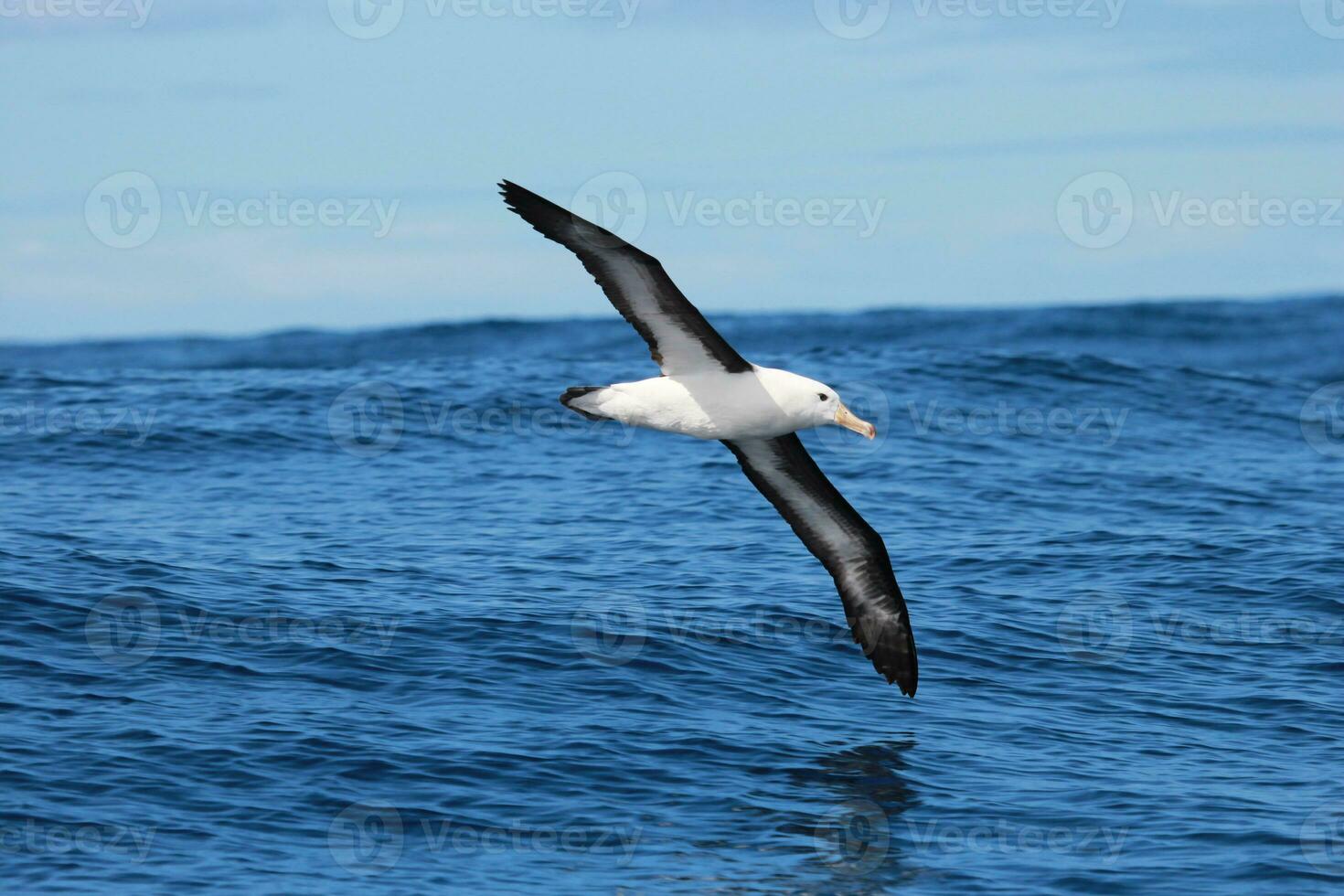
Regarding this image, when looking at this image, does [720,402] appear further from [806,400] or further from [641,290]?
[641,290]

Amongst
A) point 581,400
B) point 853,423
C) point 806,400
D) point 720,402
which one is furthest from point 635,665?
point 853,423

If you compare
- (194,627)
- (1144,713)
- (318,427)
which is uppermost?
(318,427)

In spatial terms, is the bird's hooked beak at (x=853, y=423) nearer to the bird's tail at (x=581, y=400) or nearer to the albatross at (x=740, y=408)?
the albatross at (x=740, y=408)

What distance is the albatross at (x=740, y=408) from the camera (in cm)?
1183

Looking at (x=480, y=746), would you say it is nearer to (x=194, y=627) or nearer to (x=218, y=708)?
(x=218, y=708)

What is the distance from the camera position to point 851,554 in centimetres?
1572

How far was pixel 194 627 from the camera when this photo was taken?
17.4 metres

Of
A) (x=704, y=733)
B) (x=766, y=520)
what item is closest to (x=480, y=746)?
(x=704, y=733)

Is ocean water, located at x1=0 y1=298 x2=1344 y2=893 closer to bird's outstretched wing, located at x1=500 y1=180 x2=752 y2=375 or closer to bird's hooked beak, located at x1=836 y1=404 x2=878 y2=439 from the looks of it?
bird's hooked beak, located at x1=836 y1=404 x2=878 y2=439

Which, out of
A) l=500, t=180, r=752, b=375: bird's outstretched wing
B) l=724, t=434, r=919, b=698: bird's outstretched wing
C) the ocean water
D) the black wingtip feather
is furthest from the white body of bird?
the ocean water

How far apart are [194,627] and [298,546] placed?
4.76 m

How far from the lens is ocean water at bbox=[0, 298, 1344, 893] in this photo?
41.3 feet

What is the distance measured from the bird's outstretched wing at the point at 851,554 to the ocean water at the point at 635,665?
819 mm

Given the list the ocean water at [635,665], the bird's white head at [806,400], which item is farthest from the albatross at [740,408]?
the ocean water at [635,665]
